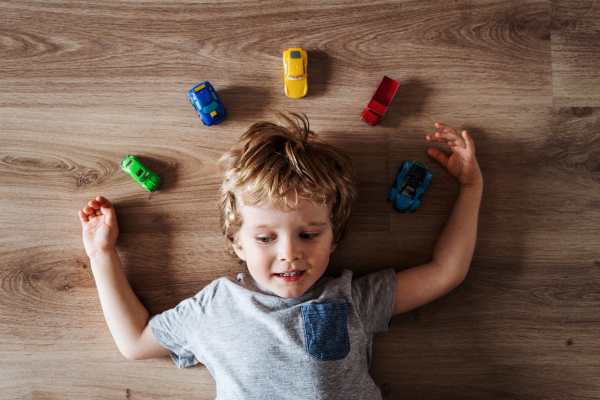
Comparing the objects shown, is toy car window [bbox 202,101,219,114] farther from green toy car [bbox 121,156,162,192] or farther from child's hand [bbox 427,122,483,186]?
child's hand [bbox 427,122,483,186]

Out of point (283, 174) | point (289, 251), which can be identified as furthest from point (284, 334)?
point (283, 174)

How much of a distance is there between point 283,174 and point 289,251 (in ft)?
0.54

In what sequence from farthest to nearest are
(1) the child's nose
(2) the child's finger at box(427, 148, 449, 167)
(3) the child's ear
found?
(2) the child's finger at box(427, 148, 449, 167) → (3) the child's ear → (1) the child's nose

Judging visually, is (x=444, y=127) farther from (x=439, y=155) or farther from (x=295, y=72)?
(x=295, y=72)

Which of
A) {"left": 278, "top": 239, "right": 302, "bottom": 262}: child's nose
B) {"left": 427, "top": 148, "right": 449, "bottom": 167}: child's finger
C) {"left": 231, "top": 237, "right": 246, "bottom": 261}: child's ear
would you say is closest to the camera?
{"left": 278, "top": 239, "right": 302, "bottom": 262}: child's nose

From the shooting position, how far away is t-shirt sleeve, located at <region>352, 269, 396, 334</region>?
90cm

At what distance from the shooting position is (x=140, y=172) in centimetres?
94

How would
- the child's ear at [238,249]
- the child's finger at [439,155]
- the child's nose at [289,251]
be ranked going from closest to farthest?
1. the child's nose at [289,251]
2. the child's ear at [238,249]
3. the child's finger at [439,155]

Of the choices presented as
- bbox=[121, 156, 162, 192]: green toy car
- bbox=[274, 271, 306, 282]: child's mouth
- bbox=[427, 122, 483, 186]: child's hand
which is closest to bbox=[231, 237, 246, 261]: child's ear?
bbox=[274, 271, 306, 282]: child's mouth

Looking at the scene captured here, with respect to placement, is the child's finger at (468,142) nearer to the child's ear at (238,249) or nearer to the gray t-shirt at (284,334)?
the gray t-shirt at (284,334)

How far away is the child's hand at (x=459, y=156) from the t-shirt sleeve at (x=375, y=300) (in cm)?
31

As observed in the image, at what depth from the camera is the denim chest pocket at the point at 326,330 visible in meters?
0.83

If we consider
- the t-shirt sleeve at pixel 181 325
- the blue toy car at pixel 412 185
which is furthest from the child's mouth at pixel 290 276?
the blue toy car at pixel 412 185

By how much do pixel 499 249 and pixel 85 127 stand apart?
1143 mm
